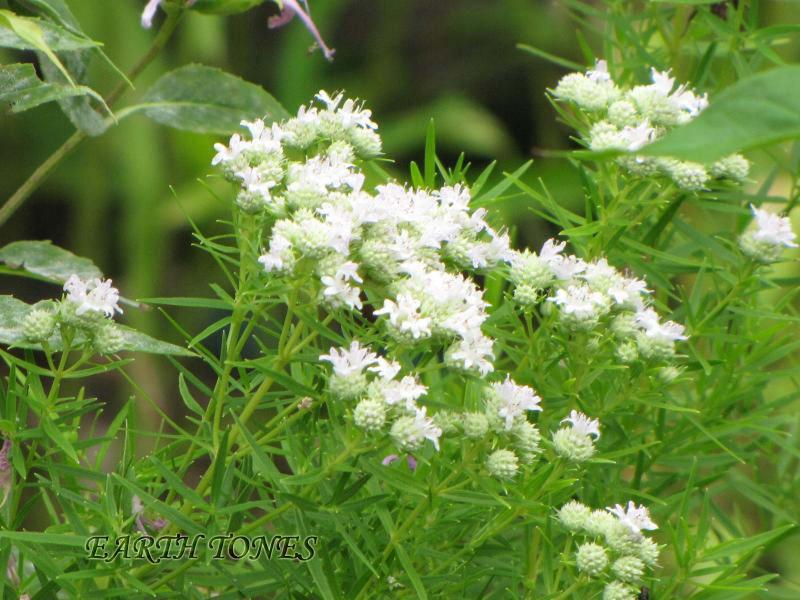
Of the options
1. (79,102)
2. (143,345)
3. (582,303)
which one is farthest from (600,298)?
(79,102)

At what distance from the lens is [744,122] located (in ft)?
0.93

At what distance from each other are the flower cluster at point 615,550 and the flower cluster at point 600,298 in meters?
0.09

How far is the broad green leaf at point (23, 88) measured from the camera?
58 centimetres

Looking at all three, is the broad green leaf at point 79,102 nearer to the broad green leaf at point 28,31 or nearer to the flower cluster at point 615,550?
the broad green leaf at point 28,31

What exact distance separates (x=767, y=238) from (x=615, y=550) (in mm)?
215

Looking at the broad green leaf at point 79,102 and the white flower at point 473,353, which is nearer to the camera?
the white flower at point 473,353

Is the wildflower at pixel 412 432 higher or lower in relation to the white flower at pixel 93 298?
lower

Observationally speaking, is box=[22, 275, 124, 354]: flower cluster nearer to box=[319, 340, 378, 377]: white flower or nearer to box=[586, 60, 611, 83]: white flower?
box=[319, 340, 378, 377]: white flower

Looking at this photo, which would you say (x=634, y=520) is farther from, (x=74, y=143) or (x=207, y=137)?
(x=207, y=137)

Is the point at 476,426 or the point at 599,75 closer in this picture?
the point at 476,426

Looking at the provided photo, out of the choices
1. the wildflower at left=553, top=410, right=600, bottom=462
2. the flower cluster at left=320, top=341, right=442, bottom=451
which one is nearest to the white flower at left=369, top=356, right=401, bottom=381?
the flower cluster at left=320, top=341, right=442, bottom=451

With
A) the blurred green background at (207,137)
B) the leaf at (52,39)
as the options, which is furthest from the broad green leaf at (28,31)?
the blurred green background at (207,137)

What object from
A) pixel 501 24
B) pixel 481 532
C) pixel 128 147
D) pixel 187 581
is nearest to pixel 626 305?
pixel 481 532

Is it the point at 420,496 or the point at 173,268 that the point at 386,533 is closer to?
the point at 420,496
